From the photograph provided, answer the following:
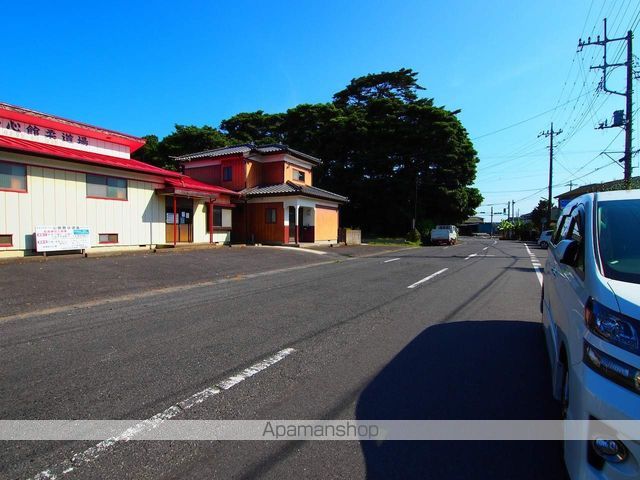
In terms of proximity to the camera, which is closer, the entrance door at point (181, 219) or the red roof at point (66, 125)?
the red roof at point (66, 125)

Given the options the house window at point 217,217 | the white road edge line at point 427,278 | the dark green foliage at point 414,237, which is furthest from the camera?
the dark green foliage at point 414,237

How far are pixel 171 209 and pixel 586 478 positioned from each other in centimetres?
2062

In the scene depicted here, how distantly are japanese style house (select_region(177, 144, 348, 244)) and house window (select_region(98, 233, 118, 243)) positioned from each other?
382 inches

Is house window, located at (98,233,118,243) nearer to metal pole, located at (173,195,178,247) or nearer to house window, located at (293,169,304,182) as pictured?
metal pole, located at (173,195,178,247)

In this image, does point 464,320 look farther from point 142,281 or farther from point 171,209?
point 171,209

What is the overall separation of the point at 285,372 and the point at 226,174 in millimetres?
25388

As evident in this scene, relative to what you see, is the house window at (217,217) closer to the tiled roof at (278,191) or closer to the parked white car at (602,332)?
the tiled roof at (278,191)

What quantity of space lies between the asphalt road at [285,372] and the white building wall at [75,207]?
578 cm

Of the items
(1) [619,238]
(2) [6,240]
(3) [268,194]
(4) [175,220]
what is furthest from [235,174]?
(1) [619,238]

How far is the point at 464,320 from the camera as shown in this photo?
21.2 ft

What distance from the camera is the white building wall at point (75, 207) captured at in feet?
44.3

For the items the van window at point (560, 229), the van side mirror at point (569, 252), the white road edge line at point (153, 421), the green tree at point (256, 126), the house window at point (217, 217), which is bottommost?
the white road edge line at point (153, 421)

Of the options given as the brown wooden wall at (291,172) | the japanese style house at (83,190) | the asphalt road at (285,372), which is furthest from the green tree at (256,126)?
the asphalt road at (285,372)

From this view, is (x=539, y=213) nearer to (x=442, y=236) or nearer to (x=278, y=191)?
(x=442, y=236)
